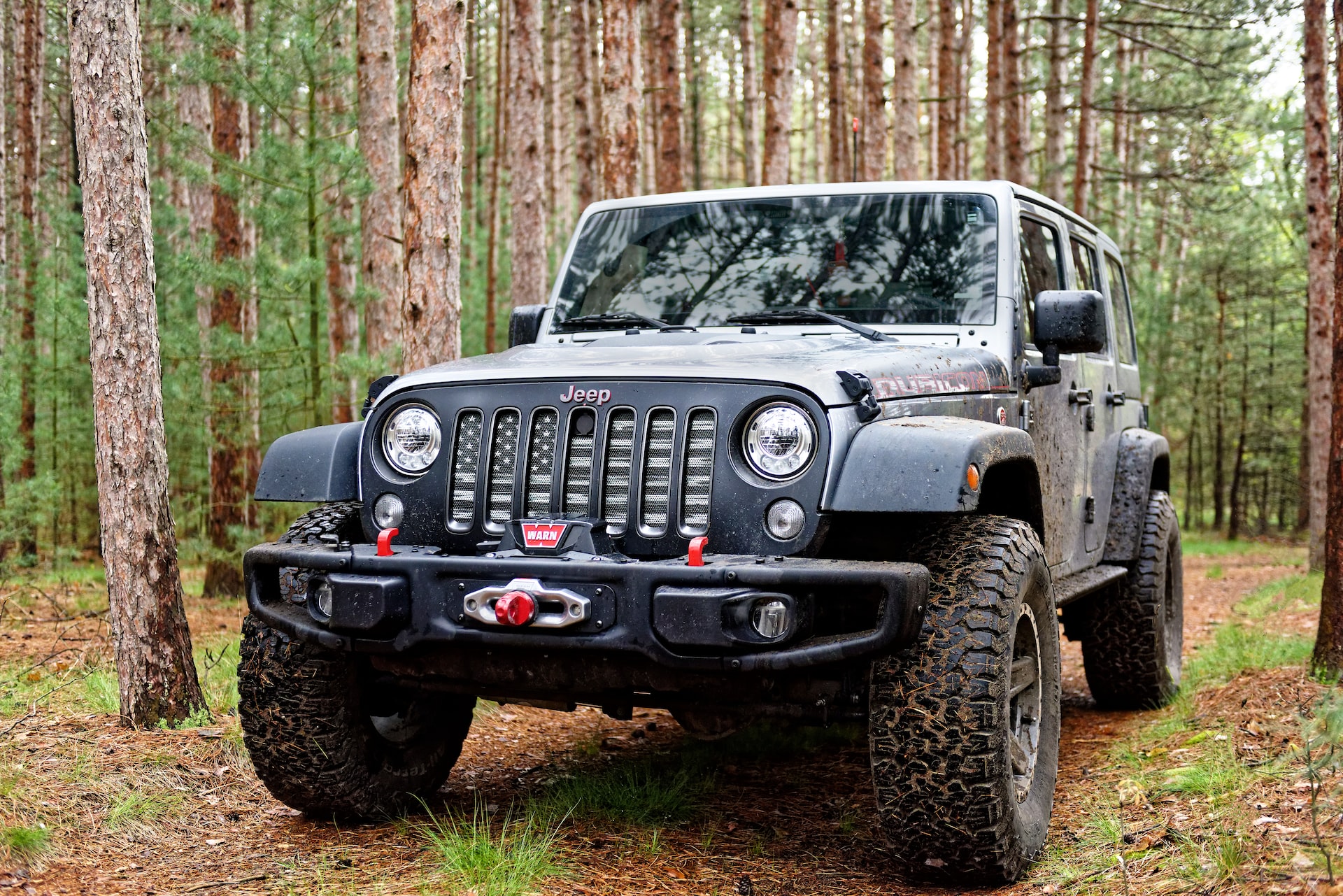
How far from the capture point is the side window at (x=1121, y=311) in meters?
6.75

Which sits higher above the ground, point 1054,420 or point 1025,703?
point 1054,420

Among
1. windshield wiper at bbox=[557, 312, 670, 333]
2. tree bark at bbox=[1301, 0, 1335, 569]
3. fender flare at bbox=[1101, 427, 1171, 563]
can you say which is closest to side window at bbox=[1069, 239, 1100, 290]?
fender flare at bbox=[1101, 427, 1171, 563]

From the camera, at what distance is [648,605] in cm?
318

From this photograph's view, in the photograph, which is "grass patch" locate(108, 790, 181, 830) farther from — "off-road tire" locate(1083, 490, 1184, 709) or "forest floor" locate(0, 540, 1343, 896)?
"off-road tire" locate(1083, 490, 1184, 709)

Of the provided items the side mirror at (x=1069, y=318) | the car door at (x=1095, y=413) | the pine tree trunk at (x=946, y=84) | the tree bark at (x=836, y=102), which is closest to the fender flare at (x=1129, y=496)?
the car door at (x=1095, y=413)

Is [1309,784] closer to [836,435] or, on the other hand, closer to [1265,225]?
[836,435]

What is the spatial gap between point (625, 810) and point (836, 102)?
1997 centimetres

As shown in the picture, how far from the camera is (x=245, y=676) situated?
4.04m

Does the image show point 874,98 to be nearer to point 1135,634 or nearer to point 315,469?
point 1135,634

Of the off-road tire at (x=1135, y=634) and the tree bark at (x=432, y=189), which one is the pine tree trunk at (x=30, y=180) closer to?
the tree bark at (x=432, y=189)

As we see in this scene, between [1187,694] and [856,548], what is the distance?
11.3 ft

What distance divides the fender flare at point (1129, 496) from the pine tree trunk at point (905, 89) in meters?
9.23

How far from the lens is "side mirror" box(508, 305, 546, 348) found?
5090mm

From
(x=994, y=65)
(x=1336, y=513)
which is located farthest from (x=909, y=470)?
(x=994, y=65)
